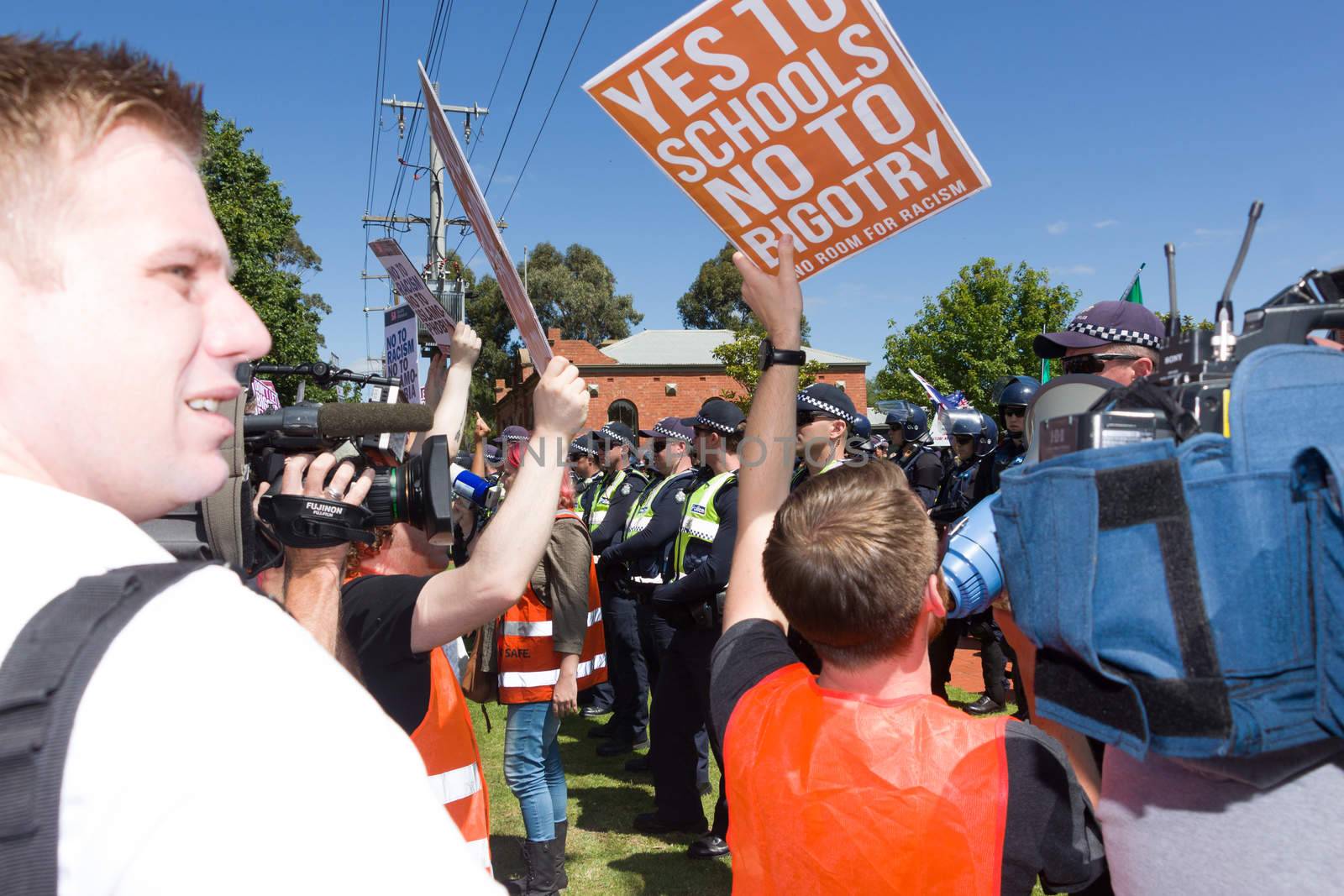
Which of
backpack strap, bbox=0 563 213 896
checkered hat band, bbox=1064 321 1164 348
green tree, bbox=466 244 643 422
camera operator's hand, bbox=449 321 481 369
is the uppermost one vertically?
green tree, bbox=466 244 643 422

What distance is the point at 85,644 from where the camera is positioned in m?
0.54

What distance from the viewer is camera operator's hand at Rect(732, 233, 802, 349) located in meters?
2.34

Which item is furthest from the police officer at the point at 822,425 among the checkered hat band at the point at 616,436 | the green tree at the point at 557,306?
the green tree at the point at 557,306

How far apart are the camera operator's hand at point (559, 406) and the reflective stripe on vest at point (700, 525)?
130 inches

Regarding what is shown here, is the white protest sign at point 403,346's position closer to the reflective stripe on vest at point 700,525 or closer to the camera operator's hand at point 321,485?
the reflective stripe on vest at point 700,525

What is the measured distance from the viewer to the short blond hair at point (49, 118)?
67cm

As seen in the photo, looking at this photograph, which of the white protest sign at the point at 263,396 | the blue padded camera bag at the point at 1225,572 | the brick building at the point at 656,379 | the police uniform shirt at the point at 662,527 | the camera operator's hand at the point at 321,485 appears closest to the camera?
the blue padded camera bag at the point at 1225,572

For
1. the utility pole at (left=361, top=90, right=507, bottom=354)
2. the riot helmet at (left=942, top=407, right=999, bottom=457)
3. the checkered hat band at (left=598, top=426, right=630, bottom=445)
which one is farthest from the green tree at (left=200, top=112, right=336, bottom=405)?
the riot helmet at (left=942, top=407, right=999, bottom=457)

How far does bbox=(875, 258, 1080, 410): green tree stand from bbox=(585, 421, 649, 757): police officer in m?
31.0

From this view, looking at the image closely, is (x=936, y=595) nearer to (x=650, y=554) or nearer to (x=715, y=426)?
(x=715, y=426)

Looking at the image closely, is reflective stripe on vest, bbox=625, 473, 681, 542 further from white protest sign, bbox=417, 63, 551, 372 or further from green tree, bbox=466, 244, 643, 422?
green tree, bbox=466, 244, 643, 422

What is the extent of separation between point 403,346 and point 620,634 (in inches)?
132

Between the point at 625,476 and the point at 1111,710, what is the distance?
26.9ft

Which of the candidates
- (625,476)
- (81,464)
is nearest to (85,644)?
(81,464)
